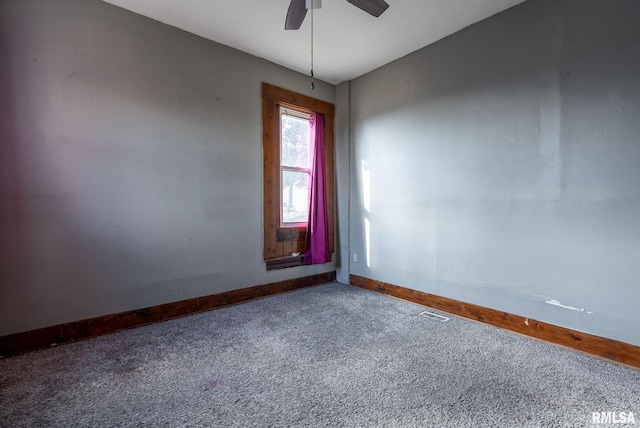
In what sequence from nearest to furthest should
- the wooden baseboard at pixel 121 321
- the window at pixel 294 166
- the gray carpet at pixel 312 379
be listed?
1. the gray carpet at pixel 312 379
2. the wooden baseboard at pixel 121 321
3. the window at pixel 294 166

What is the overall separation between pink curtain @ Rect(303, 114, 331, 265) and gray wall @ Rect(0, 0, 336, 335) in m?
0.85

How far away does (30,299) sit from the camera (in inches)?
89.8

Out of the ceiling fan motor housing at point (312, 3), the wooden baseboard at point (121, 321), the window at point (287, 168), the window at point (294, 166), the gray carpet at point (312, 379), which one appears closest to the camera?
the gray carpet at point (312, 379)

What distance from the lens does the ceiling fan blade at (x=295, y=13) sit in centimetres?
203

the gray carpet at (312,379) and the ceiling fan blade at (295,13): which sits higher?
the ceiling fan blade at (295,13)

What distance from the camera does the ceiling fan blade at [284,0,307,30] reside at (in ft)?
6.66

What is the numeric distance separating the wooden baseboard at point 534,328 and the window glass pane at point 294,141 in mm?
2013

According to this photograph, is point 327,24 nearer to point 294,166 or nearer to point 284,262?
point 294,166

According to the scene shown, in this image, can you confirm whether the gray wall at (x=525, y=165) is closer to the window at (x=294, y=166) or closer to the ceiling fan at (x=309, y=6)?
the window at (x=294, y=166)

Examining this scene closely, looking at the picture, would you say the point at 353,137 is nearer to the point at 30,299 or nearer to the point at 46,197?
the point at 46,197

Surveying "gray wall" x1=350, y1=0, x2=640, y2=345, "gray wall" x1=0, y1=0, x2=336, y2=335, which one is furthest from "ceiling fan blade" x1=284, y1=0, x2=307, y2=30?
"gray wall" x1=350, y1=0, x2=640, y2=345

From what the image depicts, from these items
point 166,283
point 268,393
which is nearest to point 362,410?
point 268,393

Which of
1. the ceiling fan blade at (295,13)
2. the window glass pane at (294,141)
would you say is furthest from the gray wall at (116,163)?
the ceiling fan blade at (295,13)

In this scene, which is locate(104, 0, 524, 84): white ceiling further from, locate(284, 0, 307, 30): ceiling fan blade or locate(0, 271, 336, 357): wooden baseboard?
locate(0, 271, 336, 357): wooden baseboard
